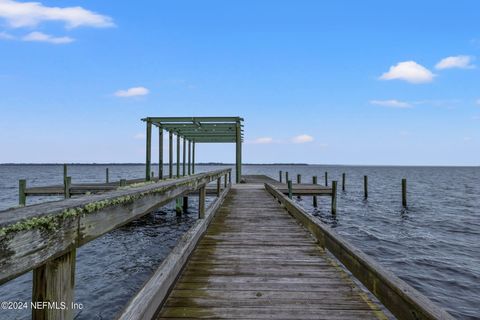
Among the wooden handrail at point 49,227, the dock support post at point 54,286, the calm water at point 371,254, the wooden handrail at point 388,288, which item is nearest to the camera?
the wooden handrail at point 49,227

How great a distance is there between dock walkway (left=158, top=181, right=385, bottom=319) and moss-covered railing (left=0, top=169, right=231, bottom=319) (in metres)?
1.50

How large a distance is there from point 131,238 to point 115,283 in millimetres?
4906

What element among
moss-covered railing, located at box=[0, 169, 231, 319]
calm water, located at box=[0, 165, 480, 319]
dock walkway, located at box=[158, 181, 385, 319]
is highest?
moss-covered railing, located at box=[0, 169, 231, 319]

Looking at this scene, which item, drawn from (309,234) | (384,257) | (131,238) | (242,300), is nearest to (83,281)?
(131,238)

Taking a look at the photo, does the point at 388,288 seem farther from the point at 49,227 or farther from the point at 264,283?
the point at 49,227

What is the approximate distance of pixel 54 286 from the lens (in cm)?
159

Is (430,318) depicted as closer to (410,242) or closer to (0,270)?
(0,270)

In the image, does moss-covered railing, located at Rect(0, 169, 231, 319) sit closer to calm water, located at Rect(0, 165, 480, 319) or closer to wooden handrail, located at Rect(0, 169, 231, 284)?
wooden handrail, located at Rect(0, 169, 231, 284)

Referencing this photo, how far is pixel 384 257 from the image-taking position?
10398mm

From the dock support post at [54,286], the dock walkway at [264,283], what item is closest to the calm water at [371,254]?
the dock walkway at [264,283]

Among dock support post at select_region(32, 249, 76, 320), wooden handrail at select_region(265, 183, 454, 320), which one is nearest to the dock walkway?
wooden handrail at select_region(265, 183, 454, 320)

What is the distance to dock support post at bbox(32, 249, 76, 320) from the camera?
5.08 feet

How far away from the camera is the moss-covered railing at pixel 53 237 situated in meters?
1.19

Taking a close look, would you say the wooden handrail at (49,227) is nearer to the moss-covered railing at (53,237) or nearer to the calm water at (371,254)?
the moss-covered railing at (53,237)
